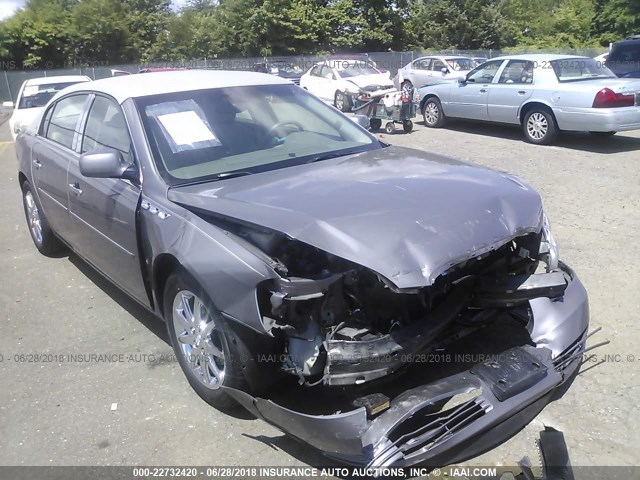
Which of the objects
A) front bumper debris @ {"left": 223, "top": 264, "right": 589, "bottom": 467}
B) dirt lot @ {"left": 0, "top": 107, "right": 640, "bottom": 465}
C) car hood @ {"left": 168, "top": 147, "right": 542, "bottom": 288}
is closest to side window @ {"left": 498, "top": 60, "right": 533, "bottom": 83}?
dirt lot @ {"left": 0, "top": 107, "right": 640, "bottom": 465}

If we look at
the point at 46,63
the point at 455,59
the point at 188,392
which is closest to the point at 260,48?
the point at 46,63

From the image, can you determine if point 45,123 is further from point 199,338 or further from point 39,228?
point 199,338

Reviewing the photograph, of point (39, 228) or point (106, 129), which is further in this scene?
point (39, 228)

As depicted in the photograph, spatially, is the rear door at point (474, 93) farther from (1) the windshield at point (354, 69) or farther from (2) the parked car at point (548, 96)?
(1) the windshield at point (354, 69)

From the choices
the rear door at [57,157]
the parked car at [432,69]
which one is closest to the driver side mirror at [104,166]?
the rear door at [57,157]

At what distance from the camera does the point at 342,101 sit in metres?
16.7

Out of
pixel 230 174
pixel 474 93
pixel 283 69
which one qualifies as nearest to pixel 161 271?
pixel 230 174

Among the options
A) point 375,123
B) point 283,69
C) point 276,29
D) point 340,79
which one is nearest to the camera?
point 375,123

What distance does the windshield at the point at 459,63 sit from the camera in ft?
64.9

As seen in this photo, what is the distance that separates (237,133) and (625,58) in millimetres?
12737

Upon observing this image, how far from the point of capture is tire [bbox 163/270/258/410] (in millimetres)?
2988

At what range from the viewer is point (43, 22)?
124 ft

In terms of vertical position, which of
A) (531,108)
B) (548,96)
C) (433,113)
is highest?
(548,96)

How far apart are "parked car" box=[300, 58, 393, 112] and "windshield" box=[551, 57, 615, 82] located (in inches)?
259
